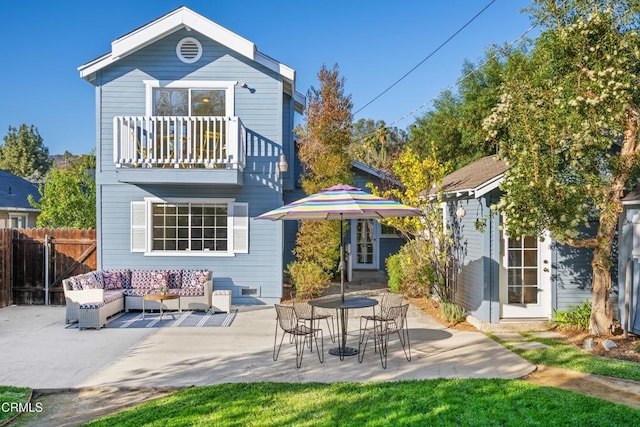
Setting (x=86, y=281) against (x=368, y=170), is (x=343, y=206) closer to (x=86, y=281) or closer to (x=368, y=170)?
(x=86, y=281)

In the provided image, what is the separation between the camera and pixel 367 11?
56.6 ft

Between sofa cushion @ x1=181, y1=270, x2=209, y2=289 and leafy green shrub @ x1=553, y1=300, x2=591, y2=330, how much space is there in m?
7.81

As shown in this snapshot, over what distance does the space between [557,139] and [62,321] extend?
408 inches

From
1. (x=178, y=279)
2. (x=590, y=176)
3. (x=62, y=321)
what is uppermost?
(x=590, y=176)

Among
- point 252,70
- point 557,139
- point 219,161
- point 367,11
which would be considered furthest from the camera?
point 367,11

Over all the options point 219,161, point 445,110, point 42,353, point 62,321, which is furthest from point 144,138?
point 445,110

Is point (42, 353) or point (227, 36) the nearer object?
point (42, 353)

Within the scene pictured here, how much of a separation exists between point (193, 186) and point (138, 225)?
177cm

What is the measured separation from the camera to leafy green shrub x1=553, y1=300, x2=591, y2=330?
29.0ft

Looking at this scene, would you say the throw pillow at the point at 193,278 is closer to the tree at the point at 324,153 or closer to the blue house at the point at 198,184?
the blue house at the point at 198,184

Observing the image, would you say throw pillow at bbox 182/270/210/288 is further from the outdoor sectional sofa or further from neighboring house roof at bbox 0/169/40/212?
neighboring house roof at bbox 0/169/40/212

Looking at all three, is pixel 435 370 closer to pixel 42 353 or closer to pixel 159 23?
pixel 42 353

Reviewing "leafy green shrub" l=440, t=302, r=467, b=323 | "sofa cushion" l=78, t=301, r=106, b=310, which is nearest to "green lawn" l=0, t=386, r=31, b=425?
"sofa cushion" l=78, t=301, r=106, b=310

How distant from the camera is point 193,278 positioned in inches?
445
